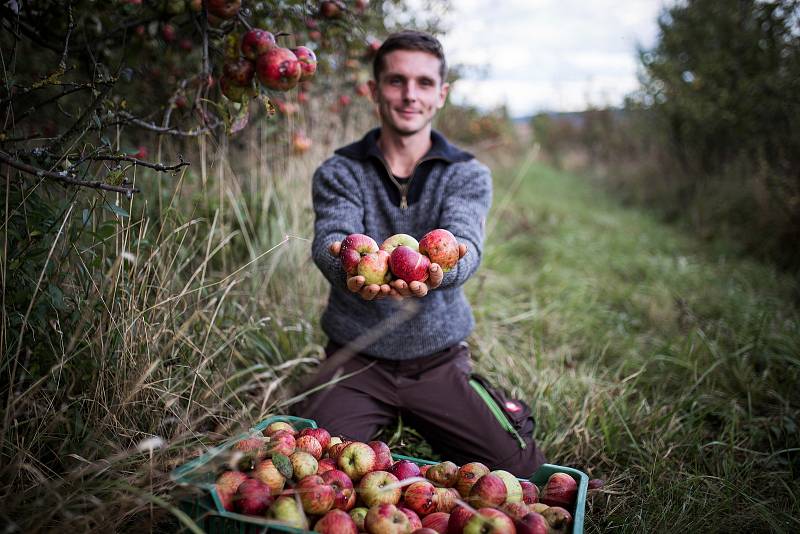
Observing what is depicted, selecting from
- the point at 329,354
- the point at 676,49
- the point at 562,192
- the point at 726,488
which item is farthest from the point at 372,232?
the point at 562,192

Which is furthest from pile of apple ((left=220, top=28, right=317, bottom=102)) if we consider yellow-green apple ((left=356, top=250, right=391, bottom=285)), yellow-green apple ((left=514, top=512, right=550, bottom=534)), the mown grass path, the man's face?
the mown grass path

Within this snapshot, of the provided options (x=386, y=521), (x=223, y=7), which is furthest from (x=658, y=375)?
(x=223, y=7)

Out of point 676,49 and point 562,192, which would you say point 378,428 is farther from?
point 562,192

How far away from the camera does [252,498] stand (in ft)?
4.02

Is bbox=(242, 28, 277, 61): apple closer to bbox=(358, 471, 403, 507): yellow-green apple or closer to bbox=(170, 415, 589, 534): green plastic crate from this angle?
bbox=(170, 415, 589, 534): green plastic crate

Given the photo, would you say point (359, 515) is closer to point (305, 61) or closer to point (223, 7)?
point (305, 61)

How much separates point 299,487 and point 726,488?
1.63 m

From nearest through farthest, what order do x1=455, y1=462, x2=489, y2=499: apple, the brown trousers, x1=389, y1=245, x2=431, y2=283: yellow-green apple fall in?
1. x1=455, y1=462, x2=489, y2=499: apple
2. x1=389, y1=245, x2=431, y2=283: yellow-green apple
3. the brown trousers

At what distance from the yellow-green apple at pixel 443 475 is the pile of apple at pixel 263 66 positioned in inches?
51.5

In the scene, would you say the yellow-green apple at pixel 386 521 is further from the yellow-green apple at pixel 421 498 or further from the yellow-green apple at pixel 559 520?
the yellow-green apple at pixel 559 520

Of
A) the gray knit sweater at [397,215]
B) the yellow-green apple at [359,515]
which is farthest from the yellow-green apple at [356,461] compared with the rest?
the gray knit sweater at [397,215]

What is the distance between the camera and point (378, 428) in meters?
2.25

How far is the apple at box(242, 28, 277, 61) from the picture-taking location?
5.72ft

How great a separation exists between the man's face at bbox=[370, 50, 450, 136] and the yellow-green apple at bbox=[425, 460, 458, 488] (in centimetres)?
143
